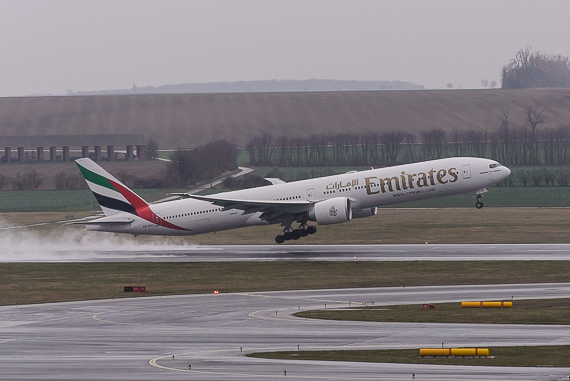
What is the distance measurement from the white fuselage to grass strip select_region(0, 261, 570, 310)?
6.23 meters

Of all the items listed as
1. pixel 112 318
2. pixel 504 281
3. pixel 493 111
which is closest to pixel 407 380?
pixel 112 318

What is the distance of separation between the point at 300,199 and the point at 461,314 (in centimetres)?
2493

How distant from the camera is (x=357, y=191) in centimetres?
5381

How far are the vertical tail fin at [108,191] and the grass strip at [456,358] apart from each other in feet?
110

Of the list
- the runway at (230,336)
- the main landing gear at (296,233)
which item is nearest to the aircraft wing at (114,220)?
the main landing gear at (296,233)

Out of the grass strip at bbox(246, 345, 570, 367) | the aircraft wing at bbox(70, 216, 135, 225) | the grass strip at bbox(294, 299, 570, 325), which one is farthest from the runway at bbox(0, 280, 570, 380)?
the aircraft wing at bbox(70, 216, 135, 225)

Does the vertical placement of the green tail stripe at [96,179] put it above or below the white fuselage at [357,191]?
above

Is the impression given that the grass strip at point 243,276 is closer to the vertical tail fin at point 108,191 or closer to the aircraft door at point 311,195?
the aircraft door at point 311,195

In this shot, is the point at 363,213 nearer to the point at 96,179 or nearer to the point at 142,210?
the point at 142,210

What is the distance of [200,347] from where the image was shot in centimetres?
2622

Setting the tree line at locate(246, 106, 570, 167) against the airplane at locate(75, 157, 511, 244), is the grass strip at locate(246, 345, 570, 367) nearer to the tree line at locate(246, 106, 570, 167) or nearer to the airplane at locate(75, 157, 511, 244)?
the airplane at locate(75, 157, 511, 244)

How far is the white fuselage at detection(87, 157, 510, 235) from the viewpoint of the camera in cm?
5350

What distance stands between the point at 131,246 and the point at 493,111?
15351 centimetres

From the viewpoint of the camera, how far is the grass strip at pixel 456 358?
75.5ft
